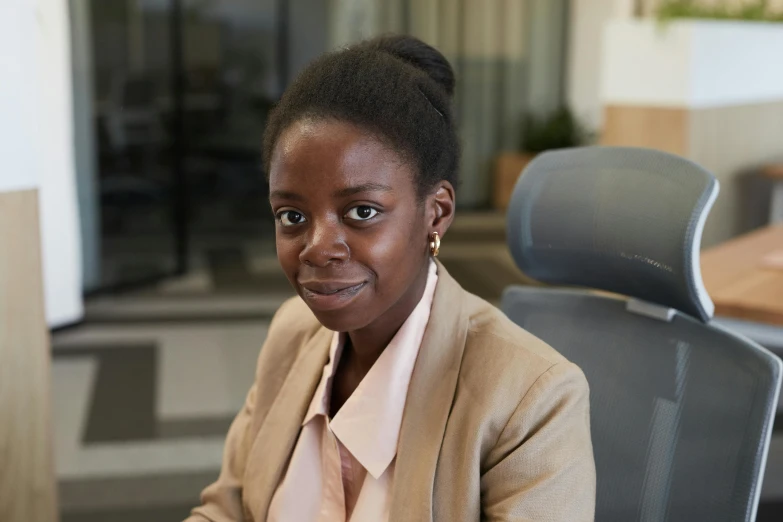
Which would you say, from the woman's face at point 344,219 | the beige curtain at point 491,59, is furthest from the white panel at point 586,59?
the woman's face at point 344,219

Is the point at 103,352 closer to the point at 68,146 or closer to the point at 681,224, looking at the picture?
the point at 68,146

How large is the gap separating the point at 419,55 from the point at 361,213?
31 centimetres

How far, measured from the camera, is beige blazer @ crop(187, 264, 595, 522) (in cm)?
102

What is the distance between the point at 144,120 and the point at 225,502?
12.9ft

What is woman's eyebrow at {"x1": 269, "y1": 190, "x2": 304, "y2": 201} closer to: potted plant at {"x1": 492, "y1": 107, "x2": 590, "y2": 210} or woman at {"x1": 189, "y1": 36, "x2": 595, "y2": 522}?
woman at {"x1": 189, "y1": 36, "x2": 595, "y2": 522}

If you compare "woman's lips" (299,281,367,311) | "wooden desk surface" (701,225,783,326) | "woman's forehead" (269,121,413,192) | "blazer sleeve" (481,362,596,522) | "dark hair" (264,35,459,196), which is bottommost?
"wooden desk surface" (701,225,783,326)

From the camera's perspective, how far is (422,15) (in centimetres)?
685

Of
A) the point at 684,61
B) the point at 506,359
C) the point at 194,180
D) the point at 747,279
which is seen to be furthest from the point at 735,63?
the point at 506,359

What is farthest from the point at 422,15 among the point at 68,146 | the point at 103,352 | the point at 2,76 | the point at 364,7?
the point at 2,76

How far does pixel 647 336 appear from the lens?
4.44 feet

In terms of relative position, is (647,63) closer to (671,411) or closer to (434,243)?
(671,411)

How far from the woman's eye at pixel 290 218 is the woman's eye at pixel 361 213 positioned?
0.06 m

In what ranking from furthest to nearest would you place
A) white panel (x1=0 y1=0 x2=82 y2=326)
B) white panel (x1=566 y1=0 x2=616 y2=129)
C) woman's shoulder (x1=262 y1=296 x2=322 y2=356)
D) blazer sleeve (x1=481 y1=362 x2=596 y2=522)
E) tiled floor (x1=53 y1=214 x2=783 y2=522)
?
white panel (x1=566 y1=0 x2=616 y2=129) → white panel (x1=0 y1=0 x2=82 y2=326) → tiled floor (x1=53 y1=214 x2=783 y2=522) → woman's shoulder (x1=262 y1=296 x2=322 y2=356) → blazer sleeve (x1=481 y1=362 x2=596 y2=522)

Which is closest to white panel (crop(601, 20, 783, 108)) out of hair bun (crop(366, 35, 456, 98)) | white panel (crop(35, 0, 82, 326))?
white panel (crop(35, 0, 82, 326))
